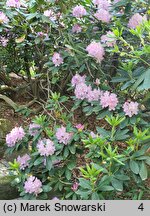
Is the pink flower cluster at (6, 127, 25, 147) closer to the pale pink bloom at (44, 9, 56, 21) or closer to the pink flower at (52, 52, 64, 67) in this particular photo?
the pink flower at (52, 52, 64, 67)

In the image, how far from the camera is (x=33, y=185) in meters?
1.97

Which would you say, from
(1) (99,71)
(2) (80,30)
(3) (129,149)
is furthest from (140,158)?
(2) (80,30)

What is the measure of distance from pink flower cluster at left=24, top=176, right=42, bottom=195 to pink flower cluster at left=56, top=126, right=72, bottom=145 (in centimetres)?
29

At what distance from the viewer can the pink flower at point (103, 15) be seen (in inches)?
83.8

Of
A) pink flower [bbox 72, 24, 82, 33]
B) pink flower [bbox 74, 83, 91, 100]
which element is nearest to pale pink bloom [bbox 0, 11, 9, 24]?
pink flower [bbox 72, 24, 82, 33]

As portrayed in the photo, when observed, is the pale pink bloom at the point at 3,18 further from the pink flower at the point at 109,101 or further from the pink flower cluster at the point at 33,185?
the pink flower cluster at the point at 33,185

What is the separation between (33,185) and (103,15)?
114cm

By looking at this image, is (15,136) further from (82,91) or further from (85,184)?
(85,184)

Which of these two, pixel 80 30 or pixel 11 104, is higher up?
pixel 80 30

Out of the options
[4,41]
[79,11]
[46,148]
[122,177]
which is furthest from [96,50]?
[4,41]

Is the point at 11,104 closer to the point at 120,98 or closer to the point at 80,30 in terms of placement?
the point at 80,30

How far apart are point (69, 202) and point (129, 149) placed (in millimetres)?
477

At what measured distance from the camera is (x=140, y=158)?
1.75m


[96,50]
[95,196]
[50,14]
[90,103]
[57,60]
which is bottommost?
[95,196]
